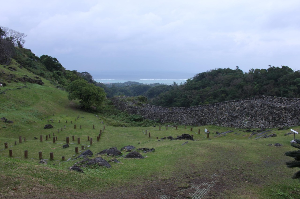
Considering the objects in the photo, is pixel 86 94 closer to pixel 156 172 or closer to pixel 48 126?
pixel 48 126

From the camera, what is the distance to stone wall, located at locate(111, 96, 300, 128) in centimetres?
2319

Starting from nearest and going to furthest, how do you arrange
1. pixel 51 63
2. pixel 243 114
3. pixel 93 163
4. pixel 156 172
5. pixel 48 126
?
pixel 156 172 → pixel 93 163 → pixel 48 126 → pixel 243 114 → pixel 51 63

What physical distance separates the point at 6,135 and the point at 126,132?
1178 cm

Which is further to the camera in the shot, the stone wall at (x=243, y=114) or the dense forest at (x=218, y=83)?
the dense forest at (x=218, y=83)

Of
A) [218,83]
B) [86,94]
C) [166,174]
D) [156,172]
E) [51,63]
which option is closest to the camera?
[166,174]

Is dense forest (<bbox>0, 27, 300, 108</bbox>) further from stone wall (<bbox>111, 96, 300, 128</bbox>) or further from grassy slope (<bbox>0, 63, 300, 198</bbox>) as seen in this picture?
grassy slope (<bbox>0, 63, 300, 198</bbox>)

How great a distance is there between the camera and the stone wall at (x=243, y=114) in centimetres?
2319

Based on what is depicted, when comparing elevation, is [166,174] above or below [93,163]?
below

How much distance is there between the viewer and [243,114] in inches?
1014

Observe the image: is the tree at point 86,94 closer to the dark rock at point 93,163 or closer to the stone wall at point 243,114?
the stone wall at point 243,114

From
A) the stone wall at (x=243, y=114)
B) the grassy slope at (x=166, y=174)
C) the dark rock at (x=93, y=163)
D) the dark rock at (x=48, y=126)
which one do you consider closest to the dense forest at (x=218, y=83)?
the stone wall at (x=243, y=114)

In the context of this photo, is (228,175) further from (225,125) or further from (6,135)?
(6,135)

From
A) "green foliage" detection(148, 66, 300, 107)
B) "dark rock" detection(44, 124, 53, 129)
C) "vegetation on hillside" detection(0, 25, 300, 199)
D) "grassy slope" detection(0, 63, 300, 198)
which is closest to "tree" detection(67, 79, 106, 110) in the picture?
"dark rock" detection(44, 124, 53, 129)

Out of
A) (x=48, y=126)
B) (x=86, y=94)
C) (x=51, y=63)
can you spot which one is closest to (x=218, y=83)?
(x=86, y=94)
